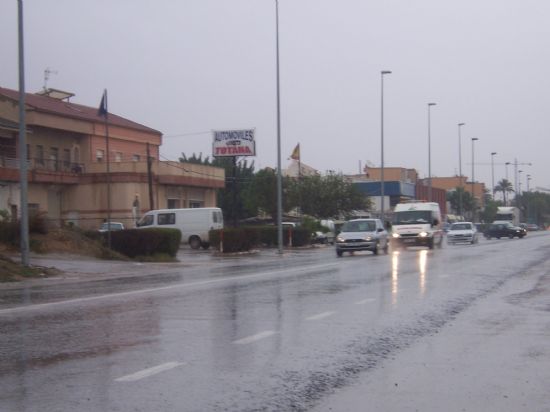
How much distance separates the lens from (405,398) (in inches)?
303

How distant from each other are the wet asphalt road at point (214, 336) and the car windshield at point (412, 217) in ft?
71.7

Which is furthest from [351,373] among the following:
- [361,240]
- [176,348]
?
[361,240]

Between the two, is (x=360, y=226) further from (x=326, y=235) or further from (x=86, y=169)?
(x=86, y=169)

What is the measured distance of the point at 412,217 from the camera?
4541 cm

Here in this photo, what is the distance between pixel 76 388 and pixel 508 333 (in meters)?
6.44

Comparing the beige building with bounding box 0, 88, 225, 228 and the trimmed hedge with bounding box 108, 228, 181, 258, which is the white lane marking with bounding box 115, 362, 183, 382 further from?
the beige building with bounding box 0, 88, 225, 228

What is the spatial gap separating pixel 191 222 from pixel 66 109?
1462 centimetres

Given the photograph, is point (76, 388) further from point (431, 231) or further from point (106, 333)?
point (431, 231)

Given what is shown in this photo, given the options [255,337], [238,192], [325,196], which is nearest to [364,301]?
[255,337]

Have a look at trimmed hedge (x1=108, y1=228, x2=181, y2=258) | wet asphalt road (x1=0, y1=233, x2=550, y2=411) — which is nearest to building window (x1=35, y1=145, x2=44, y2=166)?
trimmed hedge (x1=108, y1=228, x2=181, y2=258)

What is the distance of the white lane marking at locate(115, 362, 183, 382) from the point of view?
8.45 m

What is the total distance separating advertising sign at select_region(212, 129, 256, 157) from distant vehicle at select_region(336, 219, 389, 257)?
42.6 ft

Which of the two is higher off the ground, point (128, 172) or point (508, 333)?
point (128, 172)

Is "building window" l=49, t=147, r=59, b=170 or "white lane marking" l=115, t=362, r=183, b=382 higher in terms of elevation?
"building window" l=49, t=147, r=59, b=170
